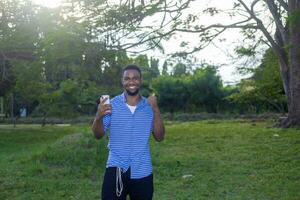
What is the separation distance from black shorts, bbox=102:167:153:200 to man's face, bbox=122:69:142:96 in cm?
68

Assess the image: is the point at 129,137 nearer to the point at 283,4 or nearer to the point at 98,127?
the point at 98,127

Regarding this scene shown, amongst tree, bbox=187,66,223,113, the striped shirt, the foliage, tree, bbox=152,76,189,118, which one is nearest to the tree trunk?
the foliage

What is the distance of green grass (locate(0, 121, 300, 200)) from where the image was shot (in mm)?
8102

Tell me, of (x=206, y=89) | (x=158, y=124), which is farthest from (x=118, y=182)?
(x=206, y=89)

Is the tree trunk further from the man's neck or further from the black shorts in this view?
the black shorts

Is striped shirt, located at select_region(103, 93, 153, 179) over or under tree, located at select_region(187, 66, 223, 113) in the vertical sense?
under

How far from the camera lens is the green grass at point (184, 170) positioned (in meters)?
8.10

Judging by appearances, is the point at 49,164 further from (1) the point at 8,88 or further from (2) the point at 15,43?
(1) the point at 8,88

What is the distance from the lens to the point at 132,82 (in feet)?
15.2

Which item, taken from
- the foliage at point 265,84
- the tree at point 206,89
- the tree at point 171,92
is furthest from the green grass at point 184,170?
the tree at point 171,92

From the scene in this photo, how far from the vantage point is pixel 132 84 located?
4.62 meters

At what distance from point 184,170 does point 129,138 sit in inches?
232

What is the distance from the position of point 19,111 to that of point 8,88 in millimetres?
20933

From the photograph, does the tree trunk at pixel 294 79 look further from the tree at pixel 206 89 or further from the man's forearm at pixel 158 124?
the tree at pixel 206 89
